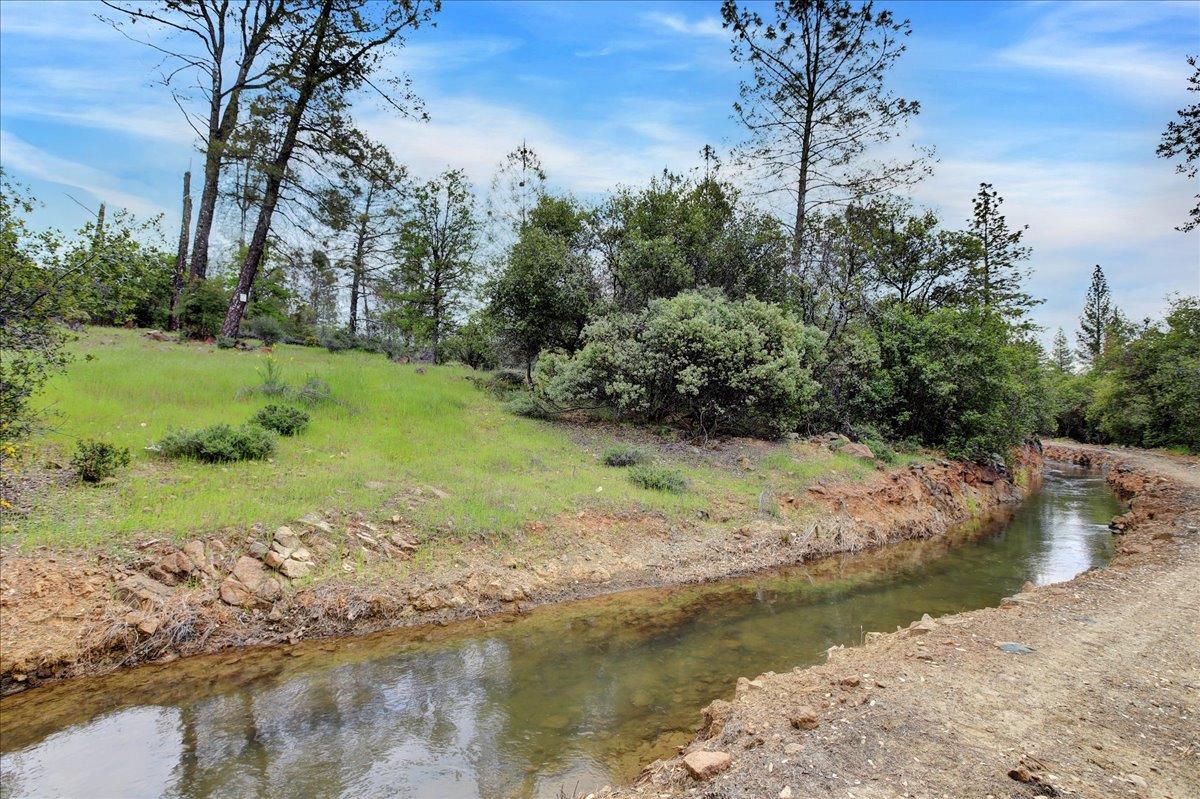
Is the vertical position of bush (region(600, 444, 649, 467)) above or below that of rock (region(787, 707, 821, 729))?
above

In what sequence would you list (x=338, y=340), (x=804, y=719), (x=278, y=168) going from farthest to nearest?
1. (x=338, y=340)
2. (x=278, y=168)
3. (x=804, y=719)

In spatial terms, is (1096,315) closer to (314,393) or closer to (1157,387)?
(1157,387)

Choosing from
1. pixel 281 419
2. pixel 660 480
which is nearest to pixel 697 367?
pixel 660 480

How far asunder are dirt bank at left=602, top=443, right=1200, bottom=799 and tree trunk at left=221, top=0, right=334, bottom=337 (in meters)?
19.8

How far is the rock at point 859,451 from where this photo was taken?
16.4m

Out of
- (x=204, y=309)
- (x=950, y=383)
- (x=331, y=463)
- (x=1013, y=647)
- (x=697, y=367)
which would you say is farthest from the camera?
(x=204, y=309)

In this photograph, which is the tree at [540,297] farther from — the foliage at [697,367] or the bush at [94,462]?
the bush at [94,462]

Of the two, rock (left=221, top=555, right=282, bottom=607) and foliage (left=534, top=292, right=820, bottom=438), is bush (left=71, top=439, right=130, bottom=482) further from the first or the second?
foliage (left=534, top=292, right=820, bottom=438)

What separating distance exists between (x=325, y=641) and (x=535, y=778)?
11.7ft

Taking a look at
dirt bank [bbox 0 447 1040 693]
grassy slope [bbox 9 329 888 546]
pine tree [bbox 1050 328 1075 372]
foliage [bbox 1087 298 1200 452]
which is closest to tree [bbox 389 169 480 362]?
grassy slope [bbox 9 329 888 546]

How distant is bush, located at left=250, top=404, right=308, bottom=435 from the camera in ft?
37.2

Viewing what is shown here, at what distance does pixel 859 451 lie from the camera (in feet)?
54.6

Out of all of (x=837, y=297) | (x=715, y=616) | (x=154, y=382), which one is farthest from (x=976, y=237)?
(x=154, y=382)

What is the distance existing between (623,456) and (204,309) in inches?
764
